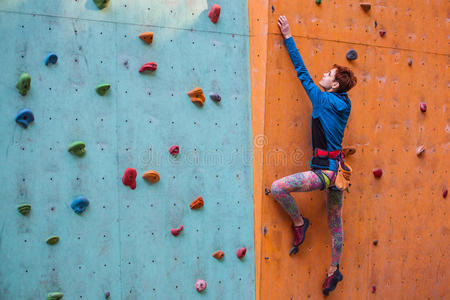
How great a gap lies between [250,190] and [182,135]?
537 millimetres

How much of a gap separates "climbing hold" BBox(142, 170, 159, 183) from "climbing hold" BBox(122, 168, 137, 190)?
0.20 ft

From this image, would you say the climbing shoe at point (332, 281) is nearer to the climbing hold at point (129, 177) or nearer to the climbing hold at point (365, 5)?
the climbing hold at point (129, 177)

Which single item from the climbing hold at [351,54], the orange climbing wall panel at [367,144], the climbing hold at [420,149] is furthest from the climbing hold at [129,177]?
the climbing hold at [420,149]

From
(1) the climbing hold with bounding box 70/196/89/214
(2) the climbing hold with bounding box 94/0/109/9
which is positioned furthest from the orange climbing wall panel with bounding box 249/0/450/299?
(1) the climbing hold with bounding box 70/196/89/214

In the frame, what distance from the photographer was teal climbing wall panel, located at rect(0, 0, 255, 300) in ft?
7.60

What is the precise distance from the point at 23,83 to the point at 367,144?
2.17m

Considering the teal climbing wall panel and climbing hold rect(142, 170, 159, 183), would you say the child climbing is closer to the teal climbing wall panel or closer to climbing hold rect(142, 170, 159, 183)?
the teal climbing wall panel

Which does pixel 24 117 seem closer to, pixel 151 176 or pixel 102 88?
pixel 102 88

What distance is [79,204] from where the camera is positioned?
239 cm

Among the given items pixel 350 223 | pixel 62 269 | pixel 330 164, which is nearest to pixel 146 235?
pixel 62 269

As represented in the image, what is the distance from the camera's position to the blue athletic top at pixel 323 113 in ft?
8.73

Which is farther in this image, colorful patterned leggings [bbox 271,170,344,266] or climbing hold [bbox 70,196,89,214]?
colorful patterned leggings [bbox 271,170,344,266]

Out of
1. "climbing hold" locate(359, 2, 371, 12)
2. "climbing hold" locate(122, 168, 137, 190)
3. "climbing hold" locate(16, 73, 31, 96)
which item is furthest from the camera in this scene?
"climbing hold" locate(359, 2, 371, 12)

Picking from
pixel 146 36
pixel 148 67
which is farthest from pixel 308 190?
pixel 146 36
